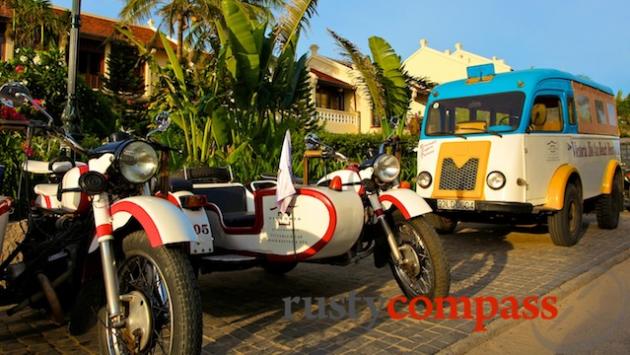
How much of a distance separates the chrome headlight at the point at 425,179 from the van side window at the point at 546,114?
1.54m

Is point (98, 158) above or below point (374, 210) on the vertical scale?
above

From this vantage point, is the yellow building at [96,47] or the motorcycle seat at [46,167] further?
the yellow building at [96,47]

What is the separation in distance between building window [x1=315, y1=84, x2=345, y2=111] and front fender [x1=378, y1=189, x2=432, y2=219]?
2046cm

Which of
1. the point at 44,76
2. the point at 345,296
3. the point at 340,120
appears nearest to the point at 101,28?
the point at 340,120

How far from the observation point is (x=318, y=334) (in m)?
3.79

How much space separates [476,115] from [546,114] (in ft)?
3.24

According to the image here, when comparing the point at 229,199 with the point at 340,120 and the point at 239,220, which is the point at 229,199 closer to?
the point at 239,220

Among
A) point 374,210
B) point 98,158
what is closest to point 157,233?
point 98,158

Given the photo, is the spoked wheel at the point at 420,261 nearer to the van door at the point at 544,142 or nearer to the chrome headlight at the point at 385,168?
the chrome headlight at the point at 385,168

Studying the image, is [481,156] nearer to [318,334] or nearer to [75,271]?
[318,334]

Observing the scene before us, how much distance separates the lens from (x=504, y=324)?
4000 mm

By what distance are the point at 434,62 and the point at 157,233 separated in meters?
32.4

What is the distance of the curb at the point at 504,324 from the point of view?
349cm

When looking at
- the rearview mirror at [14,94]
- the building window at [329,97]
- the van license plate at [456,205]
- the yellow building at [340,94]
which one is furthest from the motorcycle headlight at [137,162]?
the building window at [329,97]
